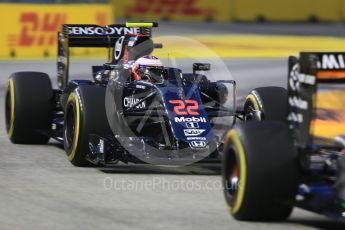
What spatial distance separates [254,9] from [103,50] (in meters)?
14.5

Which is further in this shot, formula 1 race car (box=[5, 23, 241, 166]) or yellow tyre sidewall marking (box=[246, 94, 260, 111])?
yellow tyre sidewall marking (box=[246, 94, 260, 111])

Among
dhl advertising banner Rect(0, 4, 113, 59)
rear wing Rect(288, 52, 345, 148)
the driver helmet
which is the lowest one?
dhl advertising banner Rect(0, 4, 113, 59)

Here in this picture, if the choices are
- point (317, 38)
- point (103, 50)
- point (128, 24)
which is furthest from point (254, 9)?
point (128, 24)

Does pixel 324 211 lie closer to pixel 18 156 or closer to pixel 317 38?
pixel 18 156

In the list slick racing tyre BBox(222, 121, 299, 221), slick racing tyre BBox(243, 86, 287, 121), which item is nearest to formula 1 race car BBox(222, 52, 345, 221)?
slick racing tyre BBox(222, 121, 299, 221)

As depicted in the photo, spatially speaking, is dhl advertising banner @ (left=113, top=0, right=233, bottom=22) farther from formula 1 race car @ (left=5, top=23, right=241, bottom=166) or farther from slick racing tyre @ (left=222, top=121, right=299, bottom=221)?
slick racing tyre @ (left=222, top=121, right=299, bottom=221)

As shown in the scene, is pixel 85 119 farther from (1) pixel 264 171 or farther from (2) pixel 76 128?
(1) pixel 264 171

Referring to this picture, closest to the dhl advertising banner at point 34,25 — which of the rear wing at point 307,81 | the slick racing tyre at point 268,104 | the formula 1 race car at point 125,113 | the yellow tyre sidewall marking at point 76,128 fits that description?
the formula 1 race car at point 125,113

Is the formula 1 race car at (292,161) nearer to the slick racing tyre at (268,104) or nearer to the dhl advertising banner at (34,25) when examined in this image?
the slick racing tyre at (268,104)

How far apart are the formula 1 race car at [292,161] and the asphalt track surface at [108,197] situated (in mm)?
230

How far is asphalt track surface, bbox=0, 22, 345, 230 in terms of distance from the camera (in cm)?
870

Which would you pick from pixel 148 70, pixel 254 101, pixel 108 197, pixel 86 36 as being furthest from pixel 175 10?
pixel 108 197

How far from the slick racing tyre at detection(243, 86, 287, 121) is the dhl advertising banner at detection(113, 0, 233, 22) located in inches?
1261

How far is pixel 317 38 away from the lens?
36.9m
